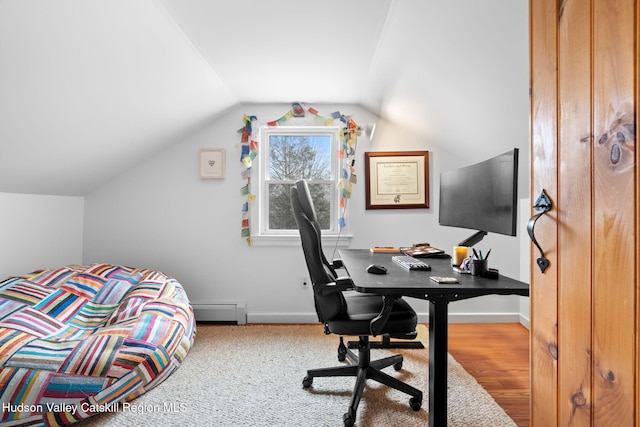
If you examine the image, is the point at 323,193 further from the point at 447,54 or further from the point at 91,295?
the point at 91,295

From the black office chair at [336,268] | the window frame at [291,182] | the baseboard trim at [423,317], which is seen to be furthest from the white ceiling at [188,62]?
the baseboard trim at [423,317]

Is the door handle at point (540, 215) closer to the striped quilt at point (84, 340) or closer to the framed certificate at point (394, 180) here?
the striped quilt at point (84, 340)

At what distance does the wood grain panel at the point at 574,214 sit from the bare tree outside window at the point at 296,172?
2619mm

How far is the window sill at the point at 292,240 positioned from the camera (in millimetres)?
3139

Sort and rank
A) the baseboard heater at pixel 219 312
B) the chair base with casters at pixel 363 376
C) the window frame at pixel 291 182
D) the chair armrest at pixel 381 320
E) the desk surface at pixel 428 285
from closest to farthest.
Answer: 1. the desk surface at pixel 428 285
2. the chair armrest at pixel 381 320
3. the chair base with casters at pixel 363 376
4. the baseboard heater at pixel 219 312
5. the window frame at pixel 291 182

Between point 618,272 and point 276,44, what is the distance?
2097 mm

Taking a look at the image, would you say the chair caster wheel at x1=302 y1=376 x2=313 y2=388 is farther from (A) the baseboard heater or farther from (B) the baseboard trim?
(A) the baseboard heater

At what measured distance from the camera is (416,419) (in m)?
1.69

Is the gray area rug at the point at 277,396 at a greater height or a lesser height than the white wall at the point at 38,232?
lesser

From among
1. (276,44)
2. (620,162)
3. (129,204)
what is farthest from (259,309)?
(620,162)

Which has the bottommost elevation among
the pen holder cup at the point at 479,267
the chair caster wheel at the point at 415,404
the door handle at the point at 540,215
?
the chair caster wheel at the point at 415,404

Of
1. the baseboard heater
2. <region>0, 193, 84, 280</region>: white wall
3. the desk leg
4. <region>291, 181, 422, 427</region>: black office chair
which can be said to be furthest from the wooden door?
<region>0, 193, 84, 280</region>: white wall

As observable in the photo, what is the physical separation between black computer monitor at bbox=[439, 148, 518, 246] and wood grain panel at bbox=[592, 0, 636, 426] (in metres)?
0.87

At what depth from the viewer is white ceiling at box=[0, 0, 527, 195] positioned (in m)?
1.58
